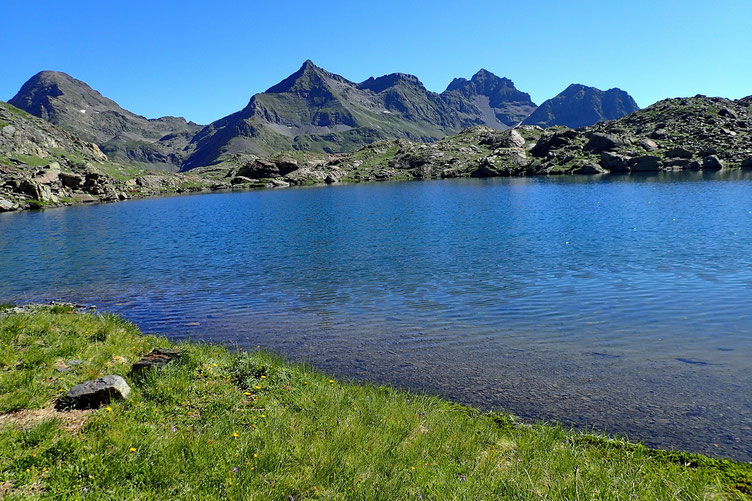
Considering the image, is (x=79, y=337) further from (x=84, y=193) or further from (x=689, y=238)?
(x=84, y=193)

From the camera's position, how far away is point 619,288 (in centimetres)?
2369

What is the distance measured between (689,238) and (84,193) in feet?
617

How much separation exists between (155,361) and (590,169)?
18951 cm

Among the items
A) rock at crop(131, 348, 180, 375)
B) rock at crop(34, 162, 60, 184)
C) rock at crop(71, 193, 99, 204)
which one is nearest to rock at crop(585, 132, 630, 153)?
rock at crop(131, 348, 180, 375)

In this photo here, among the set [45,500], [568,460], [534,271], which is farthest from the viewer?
[534,271]

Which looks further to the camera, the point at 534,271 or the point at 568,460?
the point at 534,271

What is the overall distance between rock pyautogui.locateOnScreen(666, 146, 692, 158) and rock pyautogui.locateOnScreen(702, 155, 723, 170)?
11.0m

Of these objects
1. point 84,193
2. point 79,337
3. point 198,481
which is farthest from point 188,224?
point 84,193

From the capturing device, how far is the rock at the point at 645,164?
523 feet

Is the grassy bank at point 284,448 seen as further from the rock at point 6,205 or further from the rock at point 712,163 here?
the rock at point 712,163

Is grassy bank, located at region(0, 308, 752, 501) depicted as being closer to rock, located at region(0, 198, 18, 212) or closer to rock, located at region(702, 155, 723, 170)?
rock, located at region(0, 198, 18, 212)

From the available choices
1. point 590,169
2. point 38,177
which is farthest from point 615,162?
point 38,177

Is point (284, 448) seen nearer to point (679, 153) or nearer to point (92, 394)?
Answer: point (92, 394)

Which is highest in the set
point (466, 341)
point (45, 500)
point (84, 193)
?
point (84, 193)
